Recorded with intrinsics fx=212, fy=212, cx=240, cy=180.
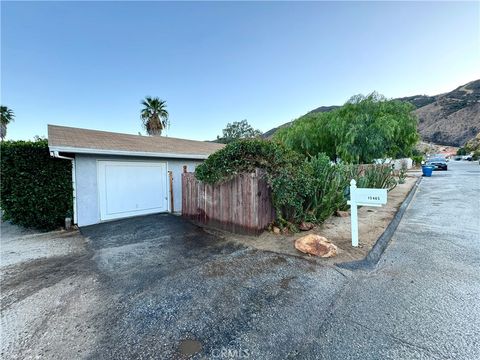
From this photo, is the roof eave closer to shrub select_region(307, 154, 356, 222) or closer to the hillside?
shrub select_region(307, 154, 356, 222)

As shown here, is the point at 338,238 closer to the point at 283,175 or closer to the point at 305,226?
the point at 305,226

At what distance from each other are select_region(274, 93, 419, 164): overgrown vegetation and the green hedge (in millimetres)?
11788

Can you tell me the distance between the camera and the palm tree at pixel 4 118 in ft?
67.2

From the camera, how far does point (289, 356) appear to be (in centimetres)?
186

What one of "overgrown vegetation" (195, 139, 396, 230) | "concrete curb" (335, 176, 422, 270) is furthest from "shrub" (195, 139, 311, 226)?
"concrete curb" (335, 176, 422, 270)

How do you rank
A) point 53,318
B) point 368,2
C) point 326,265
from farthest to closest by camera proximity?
point 368,2 → point 326,265 → point 53,318

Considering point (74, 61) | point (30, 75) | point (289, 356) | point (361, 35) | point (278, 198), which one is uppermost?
point (361, 35)

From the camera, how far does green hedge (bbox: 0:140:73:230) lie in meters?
5.45

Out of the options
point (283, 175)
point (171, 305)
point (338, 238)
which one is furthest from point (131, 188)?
point (338, 238)

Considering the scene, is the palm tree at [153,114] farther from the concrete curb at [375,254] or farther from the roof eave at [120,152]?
the concrete curb at [375,254]

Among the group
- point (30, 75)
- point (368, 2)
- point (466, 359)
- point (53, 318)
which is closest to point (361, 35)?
point (368, 2)

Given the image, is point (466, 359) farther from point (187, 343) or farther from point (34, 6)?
point (34, 6)

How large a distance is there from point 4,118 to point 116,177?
79.0 ft

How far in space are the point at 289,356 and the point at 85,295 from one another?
2.74 metres
